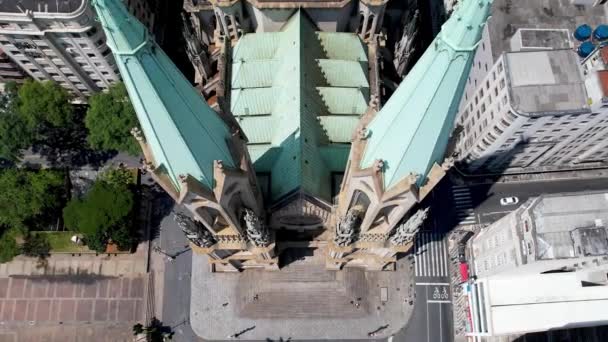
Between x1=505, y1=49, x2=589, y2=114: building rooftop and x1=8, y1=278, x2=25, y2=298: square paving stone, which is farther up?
x1=505, y1=49, x2=589, y2=114: building rooftop

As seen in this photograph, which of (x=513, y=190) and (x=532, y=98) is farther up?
(x=532, y=98)

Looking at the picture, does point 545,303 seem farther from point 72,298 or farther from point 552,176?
point 72,298

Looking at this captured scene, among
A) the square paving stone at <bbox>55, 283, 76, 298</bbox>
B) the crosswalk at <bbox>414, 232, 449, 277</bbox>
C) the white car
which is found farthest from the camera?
the white car

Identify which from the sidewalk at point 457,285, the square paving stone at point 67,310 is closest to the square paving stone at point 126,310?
the square paving stone at point 67,310

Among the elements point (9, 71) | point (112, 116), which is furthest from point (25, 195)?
point (9, 71)

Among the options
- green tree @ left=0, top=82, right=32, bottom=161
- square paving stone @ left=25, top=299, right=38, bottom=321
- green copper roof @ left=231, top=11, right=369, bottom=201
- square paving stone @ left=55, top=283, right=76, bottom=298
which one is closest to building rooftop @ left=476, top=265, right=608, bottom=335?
green copper roof @ left=231, top=11, right=369, bottom=201

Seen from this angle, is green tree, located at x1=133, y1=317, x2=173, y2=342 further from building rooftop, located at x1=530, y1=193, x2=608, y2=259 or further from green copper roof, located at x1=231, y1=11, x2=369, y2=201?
building rooftop, located at x1=530, y1=193, x2=608, y2=259

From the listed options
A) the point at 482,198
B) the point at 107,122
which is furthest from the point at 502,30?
the point at 107,122

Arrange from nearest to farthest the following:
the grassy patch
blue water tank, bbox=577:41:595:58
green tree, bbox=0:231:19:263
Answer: green tree, bbox=0:231:19:263
blue water tank, bbox=577:41:595:58
the grassy patch
